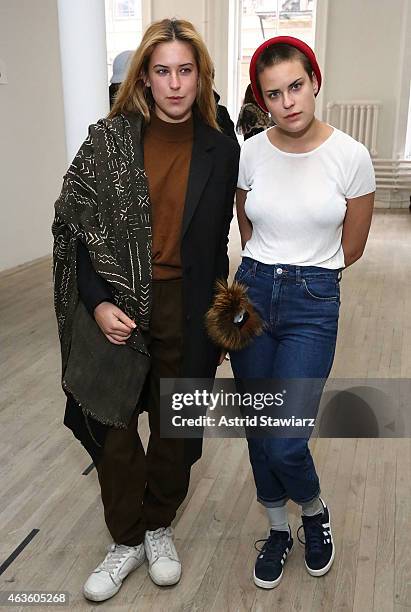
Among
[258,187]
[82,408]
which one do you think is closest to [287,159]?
[258,187]

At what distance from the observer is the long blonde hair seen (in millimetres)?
1521

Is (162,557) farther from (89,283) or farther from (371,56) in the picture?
(371,56)

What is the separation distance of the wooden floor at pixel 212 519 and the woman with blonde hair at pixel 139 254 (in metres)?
0.15

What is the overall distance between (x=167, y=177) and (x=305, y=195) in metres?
0.32

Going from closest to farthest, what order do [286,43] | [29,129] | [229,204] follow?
[286,43] → [229,204] → [29,129]

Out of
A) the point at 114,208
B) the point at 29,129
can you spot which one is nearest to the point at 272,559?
the point at 114,208

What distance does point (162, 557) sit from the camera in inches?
70.2

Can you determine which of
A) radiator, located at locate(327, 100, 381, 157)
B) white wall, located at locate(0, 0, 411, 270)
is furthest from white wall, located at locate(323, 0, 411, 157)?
white wall, located at locate(0, 0, 411, 270)

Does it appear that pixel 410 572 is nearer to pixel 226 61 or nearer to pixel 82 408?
pixel 82 408

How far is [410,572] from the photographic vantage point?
5.95ft

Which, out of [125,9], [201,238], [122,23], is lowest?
[201,238]

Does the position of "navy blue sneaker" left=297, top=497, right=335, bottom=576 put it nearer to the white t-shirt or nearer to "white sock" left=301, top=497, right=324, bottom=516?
"white sock" left=301, top=497, right=324, bottom=516

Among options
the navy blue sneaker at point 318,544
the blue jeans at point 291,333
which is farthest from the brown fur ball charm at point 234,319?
the navy blue sneaker at point 318,544

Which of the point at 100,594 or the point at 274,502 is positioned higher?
the point at 274,502
